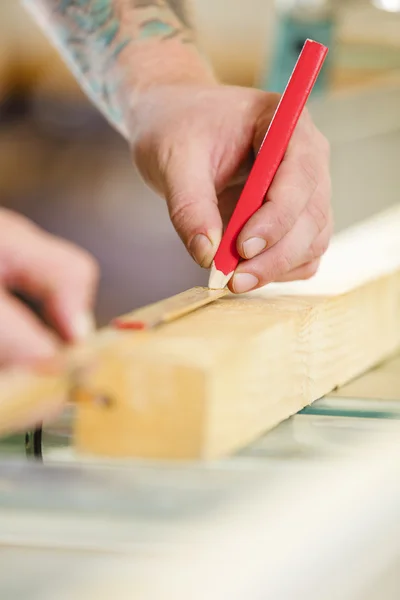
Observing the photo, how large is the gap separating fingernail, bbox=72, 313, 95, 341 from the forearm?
0.40 m

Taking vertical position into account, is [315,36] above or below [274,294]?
above

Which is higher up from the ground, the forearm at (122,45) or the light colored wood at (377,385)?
the forearm at (122,45)

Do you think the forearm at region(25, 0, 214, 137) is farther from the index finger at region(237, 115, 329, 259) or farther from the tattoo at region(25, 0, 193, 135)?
the index finger at region(237, 115, 329, 259)

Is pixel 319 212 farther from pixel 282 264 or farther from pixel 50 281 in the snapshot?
pixel 50 281

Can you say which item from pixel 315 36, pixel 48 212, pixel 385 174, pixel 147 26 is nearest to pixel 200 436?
pixel 147 26

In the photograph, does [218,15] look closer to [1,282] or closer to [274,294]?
[274,294]

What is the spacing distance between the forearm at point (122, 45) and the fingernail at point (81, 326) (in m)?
0.40

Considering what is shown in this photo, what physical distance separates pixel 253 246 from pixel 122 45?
0.35 meters

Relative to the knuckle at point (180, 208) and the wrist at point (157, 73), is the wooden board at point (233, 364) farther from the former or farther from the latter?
the wrist at point (157, 73)

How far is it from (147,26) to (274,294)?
0.37 meters

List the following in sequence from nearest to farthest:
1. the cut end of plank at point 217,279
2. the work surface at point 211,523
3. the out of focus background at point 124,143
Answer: the work surface at point 211,523 → the cut end of plank at point 217,279 → the out of focus background at point 124,143

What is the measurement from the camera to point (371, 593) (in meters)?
0.30

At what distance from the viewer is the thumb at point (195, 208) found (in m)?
0.47

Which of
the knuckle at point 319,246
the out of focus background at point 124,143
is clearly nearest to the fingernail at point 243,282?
the knuckle at point 319,246
